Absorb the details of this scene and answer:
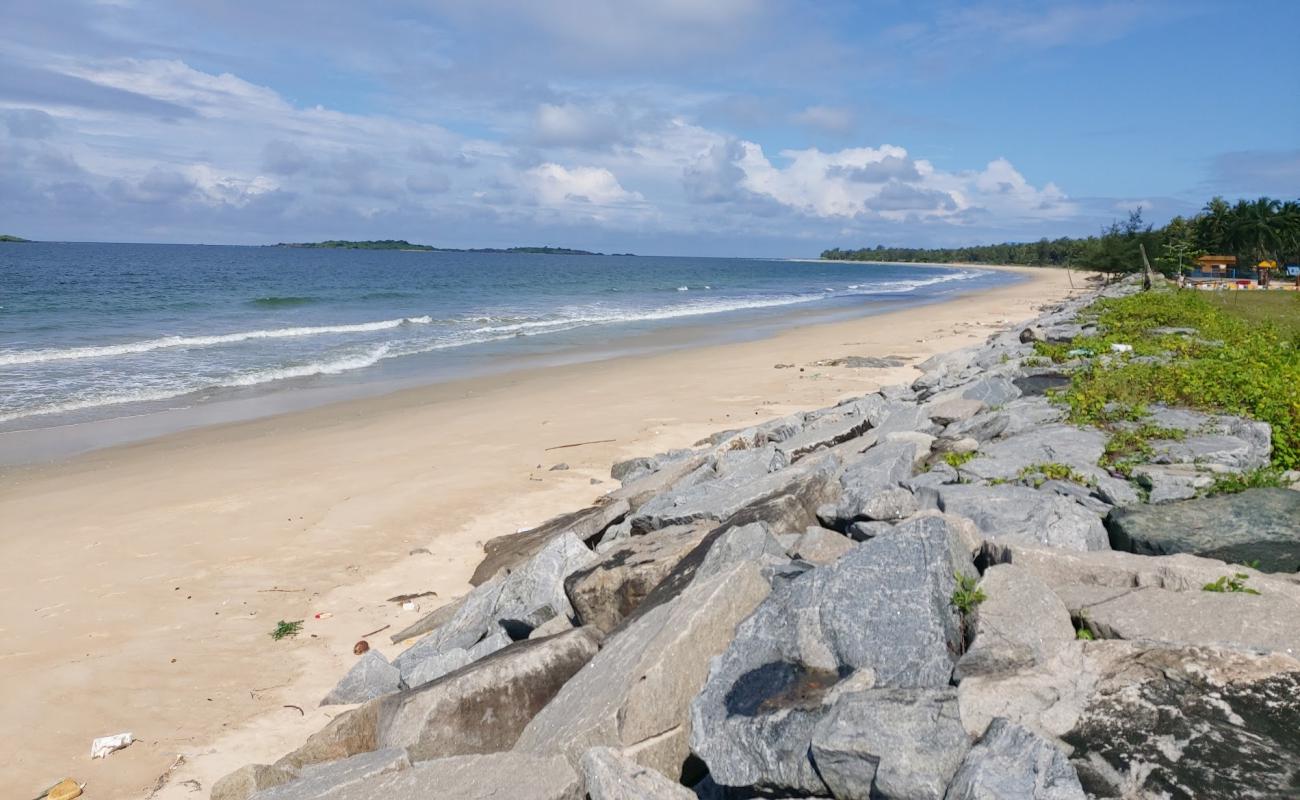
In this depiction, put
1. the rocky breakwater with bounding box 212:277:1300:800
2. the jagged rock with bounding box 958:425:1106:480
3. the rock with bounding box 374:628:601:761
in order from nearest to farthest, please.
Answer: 1. the rocky breakwater with bounding box 212:277:1300:800
2. the rock with bounding box 374:628:601:761
3. the jagged rock with bounding box 958:425:1106:480

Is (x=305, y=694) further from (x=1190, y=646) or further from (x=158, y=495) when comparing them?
(x=158, y=495)

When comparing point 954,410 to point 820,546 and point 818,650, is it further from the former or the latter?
point 818,650

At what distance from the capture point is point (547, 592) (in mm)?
6285

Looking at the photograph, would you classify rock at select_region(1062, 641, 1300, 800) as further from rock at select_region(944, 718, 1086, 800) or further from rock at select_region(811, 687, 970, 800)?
rock at select_region(811, 687, 970, 800)

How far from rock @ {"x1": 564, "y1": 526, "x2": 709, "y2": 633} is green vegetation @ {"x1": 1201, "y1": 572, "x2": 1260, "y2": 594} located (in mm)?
2940

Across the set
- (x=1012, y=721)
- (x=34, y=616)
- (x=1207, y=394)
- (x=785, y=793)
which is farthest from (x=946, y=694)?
(x=34, y=616)

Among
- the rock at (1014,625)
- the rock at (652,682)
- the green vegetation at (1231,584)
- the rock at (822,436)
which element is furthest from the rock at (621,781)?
the rock at (822,436)

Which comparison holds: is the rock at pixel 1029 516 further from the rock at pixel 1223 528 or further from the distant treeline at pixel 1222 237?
the distant treeline at pixel 1222 237

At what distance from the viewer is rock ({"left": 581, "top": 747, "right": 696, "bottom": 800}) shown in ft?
11.4

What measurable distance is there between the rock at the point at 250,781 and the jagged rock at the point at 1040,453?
502 cm

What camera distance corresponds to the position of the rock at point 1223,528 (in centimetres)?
489

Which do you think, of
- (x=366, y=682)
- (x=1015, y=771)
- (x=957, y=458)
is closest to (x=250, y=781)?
(x=366, y=682)

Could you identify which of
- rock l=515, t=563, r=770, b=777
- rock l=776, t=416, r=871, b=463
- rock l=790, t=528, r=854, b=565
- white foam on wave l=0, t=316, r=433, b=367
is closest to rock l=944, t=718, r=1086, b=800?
rock l=515, t=563, r=770, b=777

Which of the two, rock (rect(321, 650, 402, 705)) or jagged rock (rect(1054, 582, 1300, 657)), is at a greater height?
jagged rock (rect(1054, 582, 1300, 657))
